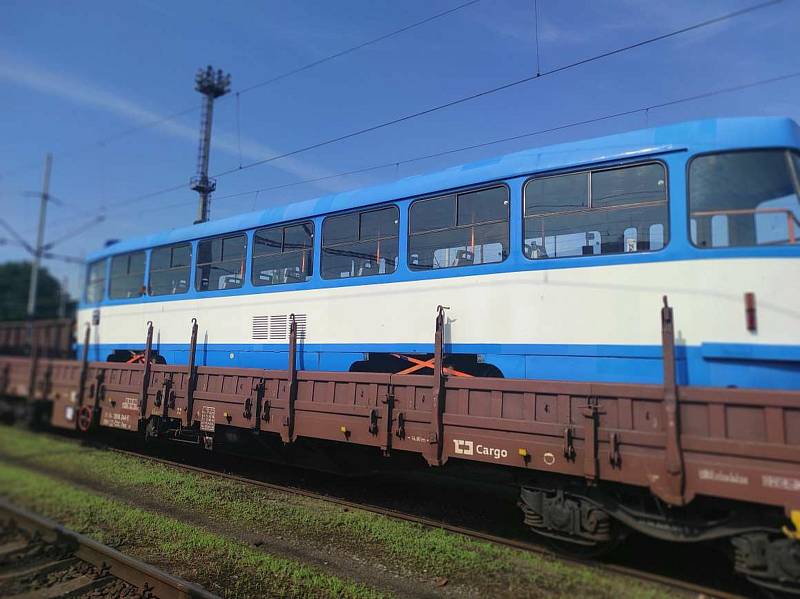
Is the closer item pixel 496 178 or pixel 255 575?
pixel 255 575

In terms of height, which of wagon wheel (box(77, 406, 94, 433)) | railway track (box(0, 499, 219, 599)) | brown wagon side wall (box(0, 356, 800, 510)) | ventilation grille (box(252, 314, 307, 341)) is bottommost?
railway track (box(0, 499, 219, 599))

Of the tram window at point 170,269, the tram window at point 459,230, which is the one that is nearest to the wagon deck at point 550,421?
the tram window at point 459,230

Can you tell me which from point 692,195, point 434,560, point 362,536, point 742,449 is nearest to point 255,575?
point 362,536

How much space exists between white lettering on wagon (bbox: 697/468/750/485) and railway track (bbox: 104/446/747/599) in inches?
45.4

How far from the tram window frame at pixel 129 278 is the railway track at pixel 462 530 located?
381cm

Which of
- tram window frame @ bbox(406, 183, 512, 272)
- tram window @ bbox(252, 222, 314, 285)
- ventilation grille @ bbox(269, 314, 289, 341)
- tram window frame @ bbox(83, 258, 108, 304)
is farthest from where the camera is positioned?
tram window frame @ bbox(83, 258, 108, 304)

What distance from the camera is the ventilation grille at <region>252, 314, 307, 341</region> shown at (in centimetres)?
809

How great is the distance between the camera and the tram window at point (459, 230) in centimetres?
620

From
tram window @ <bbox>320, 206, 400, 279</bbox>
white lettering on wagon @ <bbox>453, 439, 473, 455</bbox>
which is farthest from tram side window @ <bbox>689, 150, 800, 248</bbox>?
tram window @ <bbox>320, 206, 400, 279</bbox>

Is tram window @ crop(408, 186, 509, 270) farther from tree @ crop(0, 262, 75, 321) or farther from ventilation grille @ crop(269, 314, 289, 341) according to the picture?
tree @ crop(0, 262, 75, 321)

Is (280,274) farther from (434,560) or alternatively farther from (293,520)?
(434,560)

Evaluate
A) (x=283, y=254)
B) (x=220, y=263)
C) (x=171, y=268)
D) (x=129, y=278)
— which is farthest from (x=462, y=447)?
(x=129, y=278)

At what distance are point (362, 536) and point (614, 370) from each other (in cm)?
332

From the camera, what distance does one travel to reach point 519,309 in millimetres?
5828
